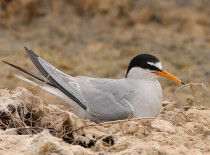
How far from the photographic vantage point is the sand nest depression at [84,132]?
15.2 ft

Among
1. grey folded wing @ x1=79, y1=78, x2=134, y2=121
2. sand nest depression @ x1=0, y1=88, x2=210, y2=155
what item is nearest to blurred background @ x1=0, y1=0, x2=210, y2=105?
grey folded wing @ x1=79, y1=78, x2=134, y2=121

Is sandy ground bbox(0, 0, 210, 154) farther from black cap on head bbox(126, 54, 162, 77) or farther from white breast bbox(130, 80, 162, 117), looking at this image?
white breast bbox(130, 80, 162, 117)

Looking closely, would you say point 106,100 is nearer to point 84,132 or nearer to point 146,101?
point 146,101

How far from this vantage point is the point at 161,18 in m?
12.3

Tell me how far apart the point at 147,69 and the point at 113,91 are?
1.60ft

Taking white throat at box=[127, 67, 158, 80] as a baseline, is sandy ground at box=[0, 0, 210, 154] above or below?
above

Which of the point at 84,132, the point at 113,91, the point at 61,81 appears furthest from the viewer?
the point at 61,81

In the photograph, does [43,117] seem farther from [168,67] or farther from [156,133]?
[168,67]

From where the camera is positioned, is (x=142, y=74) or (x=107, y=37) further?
(x=107, y=37)

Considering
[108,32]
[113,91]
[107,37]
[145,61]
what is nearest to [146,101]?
[113,91]

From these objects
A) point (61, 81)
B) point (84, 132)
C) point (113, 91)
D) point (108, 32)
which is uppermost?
point (108, 32)

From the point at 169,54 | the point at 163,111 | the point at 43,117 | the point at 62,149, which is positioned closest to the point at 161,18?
the point at 169,54

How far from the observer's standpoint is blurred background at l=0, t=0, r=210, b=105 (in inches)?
434

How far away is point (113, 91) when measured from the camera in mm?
6090
